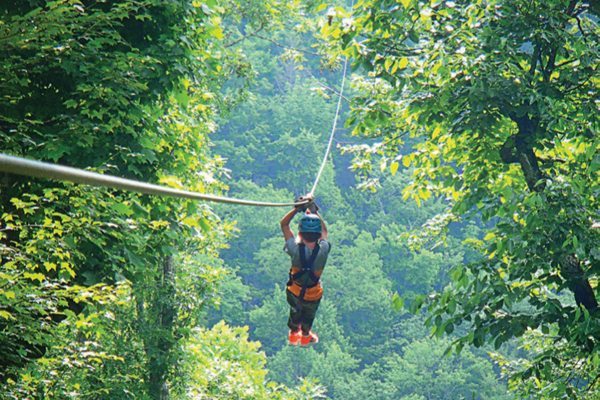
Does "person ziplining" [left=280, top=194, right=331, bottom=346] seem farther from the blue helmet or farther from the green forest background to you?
the green forest background

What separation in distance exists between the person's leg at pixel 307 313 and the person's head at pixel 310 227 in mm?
772

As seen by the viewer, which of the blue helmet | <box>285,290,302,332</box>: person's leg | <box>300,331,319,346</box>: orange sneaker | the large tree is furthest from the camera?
the large tree

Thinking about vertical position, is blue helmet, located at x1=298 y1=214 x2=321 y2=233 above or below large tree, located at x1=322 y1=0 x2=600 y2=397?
below

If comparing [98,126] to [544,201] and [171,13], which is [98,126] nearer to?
[171,13]

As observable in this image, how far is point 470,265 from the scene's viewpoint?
9.06 metres

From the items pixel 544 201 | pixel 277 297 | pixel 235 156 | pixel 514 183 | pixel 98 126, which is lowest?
pixel 544 201

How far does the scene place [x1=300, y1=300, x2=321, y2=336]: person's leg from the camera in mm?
7934

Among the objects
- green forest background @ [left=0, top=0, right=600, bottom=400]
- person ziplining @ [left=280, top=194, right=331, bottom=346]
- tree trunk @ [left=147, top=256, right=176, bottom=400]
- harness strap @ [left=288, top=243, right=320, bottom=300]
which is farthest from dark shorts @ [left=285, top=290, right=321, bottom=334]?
tree trunk @ [left=147, top=256, right=176, bottom=400]

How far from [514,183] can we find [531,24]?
2521 mm

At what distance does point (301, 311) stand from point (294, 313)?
2.9 inches

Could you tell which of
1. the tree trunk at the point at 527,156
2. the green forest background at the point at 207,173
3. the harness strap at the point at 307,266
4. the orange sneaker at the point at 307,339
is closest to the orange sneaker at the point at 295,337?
the orange sneaker at the point at 307,339

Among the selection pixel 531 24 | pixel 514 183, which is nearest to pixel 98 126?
pixel 531 24

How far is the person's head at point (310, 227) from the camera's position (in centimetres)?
734

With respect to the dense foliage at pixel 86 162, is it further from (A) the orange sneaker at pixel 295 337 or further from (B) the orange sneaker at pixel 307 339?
(B) the orange sneaker at pixel 307 339
